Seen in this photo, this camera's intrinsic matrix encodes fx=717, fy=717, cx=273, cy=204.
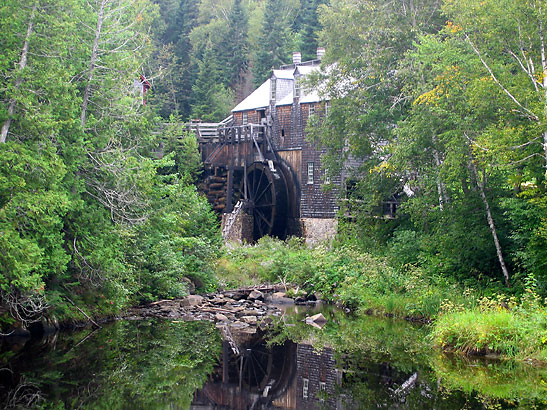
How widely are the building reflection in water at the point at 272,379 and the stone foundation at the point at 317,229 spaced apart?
17.3 m

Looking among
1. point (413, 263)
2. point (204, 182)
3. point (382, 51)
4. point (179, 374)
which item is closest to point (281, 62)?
point (204, 182)

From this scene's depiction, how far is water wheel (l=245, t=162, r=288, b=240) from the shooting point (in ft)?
114

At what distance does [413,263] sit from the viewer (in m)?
21.4

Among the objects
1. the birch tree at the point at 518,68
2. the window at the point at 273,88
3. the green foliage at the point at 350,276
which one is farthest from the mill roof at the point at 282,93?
the birch tree at the point at 518,68

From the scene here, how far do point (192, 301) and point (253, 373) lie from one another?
845cm

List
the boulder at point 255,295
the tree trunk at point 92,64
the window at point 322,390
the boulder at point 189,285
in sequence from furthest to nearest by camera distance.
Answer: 1. the boulder at point 255,295
2. the boulder at point 189,285
3. the tree trunk at point 92,64
4. the window at point 322,390

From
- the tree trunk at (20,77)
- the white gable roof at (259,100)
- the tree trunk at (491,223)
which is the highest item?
the white gable roof at (259,100)

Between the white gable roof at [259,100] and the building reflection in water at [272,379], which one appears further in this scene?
the white gable roof at [259,100]

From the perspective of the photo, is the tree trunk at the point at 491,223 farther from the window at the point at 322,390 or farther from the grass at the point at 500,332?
the window at the point at 322,390

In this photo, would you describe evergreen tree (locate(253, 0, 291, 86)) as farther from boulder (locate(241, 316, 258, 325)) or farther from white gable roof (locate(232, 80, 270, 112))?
boulder (locate(241, 316, 258, 325))

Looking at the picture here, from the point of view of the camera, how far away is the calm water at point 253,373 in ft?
33.6

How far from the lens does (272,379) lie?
1222cm

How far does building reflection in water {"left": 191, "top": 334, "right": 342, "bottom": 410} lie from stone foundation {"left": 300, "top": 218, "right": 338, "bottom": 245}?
17.3 m

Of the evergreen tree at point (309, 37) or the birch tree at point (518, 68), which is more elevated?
the evergreen tree at point (309, 37)
